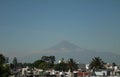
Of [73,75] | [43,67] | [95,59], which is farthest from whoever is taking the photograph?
[43,67]

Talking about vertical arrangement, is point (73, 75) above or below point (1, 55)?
below

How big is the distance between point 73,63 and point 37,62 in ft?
152

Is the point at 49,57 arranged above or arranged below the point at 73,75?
above

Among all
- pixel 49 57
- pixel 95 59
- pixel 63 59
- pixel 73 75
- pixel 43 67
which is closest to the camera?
pixel 73 75

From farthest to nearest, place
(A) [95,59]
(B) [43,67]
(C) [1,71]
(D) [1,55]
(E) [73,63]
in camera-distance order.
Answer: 1. (B) [43,67]
2. (E) [73,63]
3. (A) [95,59]
4. (D) [1,55]
5. (C) [1,71]

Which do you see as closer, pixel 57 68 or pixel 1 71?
pixel 1 71

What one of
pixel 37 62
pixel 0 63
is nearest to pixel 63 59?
pixel 37 62

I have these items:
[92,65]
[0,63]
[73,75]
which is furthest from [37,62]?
[73,75]

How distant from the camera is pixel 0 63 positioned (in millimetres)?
85812

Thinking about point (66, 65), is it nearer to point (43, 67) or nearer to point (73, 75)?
point (43, 67)

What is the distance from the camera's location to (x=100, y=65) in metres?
123

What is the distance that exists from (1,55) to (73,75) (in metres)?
45.2

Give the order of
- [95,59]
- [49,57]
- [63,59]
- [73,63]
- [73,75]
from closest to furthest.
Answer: [73,75]
[95,59]
[73,63]
[63,59]
[49,57]

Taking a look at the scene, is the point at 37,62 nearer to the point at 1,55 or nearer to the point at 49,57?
the point at 49,57
